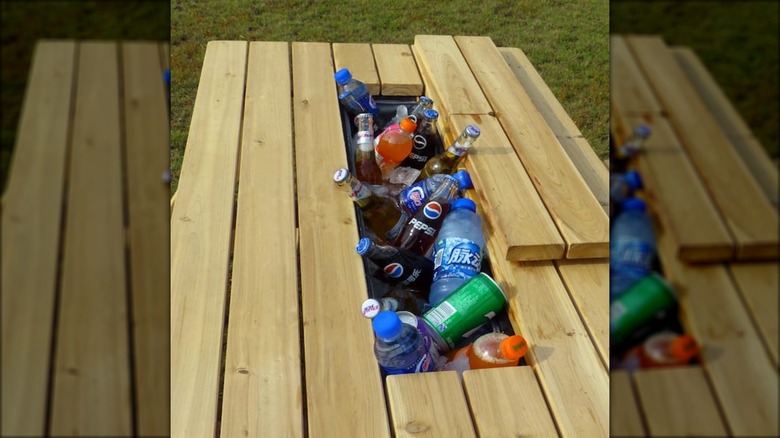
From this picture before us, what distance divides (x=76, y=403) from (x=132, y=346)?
0.07ft

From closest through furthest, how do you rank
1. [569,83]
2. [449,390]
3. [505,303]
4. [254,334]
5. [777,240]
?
[777,240]
[449,390]
[254,334]
[505,303]
[569,83]

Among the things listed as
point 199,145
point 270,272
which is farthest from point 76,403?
point 199,145

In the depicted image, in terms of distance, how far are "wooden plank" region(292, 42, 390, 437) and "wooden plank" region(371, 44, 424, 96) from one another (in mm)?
333

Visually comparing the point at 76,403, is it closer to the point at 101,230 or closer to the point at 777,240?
the point at 101,230

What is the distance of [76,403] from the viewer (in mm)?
177

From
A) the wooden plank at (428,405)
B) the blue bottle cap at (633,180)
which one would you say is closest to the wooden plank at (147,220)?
the blue bottle cap at (633,180)

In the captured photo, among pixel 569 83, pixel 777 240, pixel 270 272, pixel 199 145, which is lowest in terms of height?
pixel 777 240

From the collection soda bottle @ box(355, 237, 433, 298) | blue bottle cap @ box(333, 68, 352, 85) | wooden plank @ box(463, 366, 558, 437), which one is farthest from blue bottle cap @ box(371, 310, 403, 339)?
blue bottle cap @ box(333, 68, 352, 85)

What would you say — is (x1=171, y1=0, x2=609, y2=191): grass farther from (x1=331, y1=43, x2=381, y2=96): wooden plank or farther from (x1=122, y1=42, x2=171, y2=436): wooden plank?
(x1=122, y1=42, x2=171, y2=436): wooden plank

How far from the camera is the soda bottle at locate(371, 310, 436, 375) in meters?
1.26

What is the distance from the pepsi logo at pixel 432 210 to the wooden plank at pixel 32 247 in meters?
1.57

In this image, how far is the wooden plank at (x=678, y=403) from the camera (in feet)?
0.58

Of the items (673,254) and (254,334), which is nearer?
(673,254)

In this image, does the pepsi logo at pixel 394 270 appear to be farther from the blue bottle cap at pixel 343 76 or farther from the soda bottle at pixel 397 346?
the blue bottle cap at pixel 343 76
